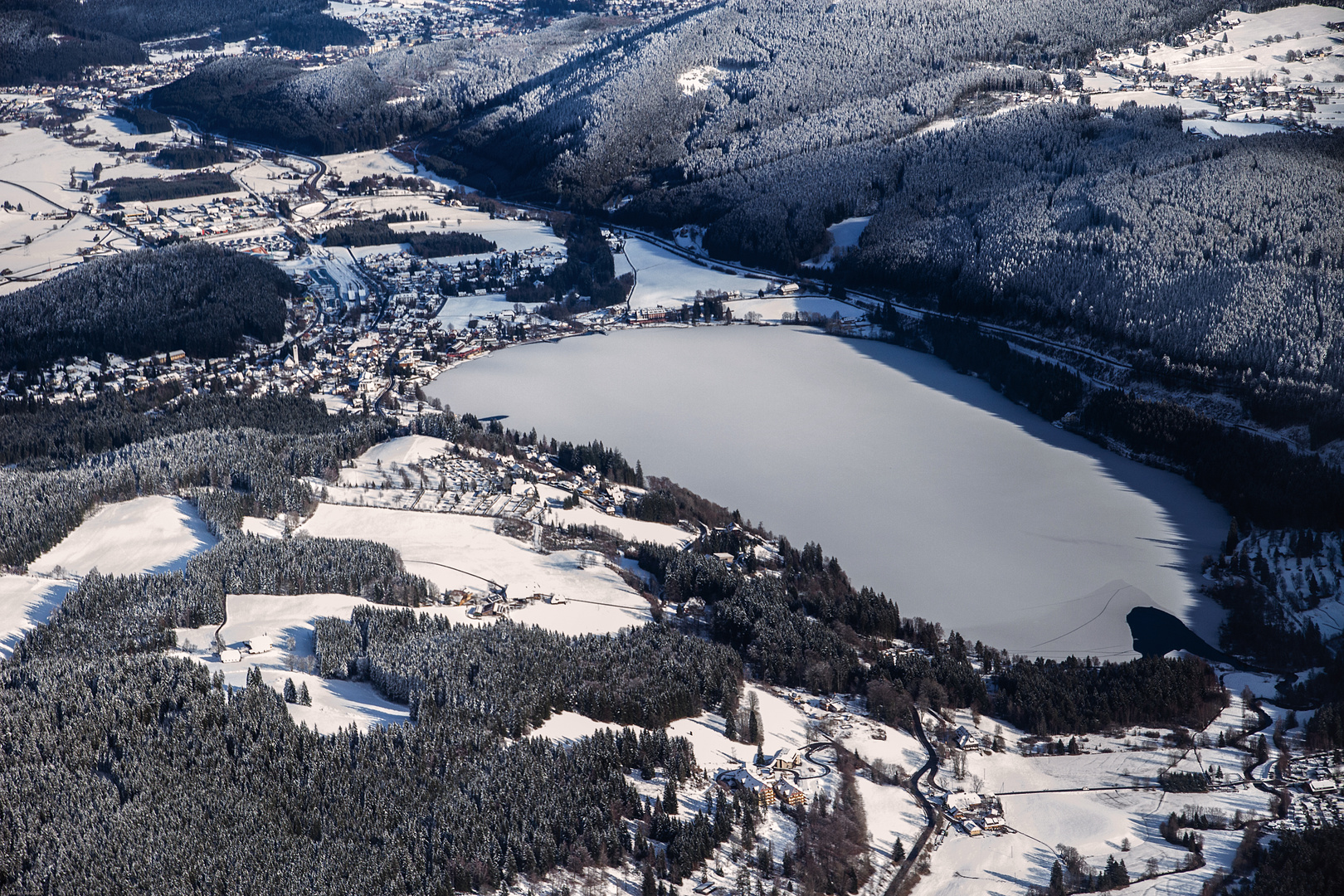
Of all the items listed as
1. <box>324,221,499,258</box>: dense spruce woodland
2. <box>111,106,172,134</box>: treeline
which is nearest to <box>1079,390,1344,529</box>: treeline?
<box>324,221,499,258</box>: dense spruce woodland

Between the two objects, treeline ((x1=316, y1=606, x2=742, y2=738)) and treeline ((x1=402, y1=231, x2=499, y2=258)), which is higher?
treeline ((x1=402, y1=231, x2=499, y2=258))

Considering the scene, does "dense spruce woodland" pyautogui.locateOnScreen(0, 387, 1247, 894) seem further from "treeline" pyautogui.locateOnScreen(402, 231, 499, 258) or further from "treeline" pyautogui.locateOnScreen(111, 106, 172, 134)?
"treeline" pyautogui.locateOnScreen(111, 106, 172, 134)

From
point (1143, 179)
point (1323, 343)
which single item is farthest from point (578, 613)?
point (1143, 179)

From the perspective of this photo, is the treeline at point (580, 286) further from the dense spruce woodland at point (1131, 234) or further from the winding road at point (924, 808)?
the winding road at point (924, 808)

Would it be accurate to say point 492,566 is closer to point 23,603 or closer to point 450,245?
point 23,603

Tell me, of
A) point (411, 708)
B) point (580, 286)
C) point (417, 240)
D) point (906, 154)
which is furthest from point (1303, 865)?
point (417, 240)

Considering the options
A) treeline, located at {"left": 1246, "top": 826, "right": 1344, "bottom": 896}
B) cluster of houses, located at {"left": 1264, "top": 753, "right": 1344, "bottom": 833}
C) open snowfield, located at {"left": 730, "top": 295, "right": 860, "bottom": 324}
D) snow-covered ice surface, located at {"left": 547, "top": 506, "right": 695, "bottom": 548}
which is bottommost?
snow-covered ice surface, located at {"left": 547, "top": 506, "right": 695, "bottom": 548}

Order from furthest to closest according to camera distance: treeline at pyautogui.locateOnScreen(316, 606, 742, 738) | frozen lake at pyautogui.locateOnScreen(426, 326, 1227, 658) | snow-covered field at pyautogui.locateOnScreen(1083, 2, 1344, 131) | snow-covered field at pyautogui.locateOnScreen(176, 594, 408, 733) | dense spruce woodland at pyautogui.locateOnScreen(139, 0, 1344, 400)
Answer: snow-covered field at pyautogui.locateOnScreen(1083, 2, 1344, 131) → dense spruce woodland at pyautogui.locateOnScreen(139, 0, 1344, 400) → frozen lake at pyautogui.locateOnScreen(426, 326, 1227, 658) → treeline at pyautogui.locateOnScreen(316, 606, 742, 738) → snow-covered field at pyautogui.locateOnScreen(176, 594, 408, 733)
